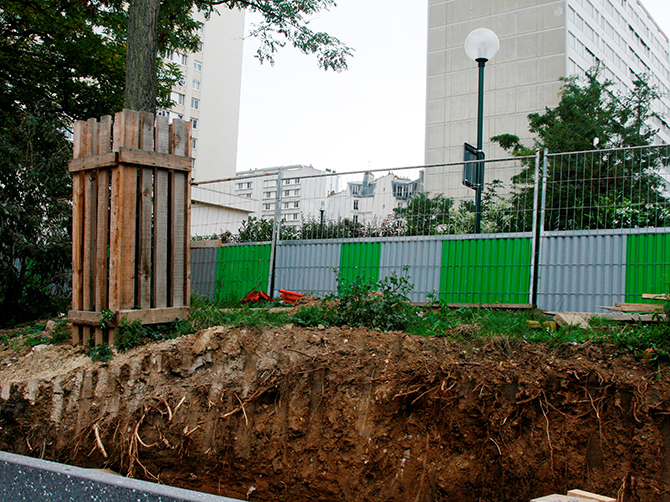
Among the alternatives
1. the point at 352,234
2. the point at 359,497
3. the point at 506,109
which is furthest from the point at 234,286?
the point at 506,109

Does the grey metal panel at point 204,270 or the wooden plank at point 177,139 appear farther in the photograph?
the grey metal panel at point 204,270

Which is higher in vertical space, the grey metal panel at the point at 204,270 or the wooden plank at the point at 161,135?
the wooden plank at the point at 161,135

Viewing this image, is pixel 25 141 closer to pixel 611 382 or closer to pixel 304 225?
pixel 304 225

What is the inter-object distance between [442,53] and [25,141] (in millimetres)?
62620

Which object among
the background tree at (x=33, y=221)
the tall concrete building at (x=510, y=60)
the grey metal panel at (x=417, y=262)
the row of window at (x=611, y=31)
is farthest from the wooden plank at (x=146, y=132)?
the row of window at (x=611, y=31)

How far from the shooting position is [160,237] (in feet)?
18.9

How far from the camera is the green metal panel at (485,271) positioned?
24.2 ft

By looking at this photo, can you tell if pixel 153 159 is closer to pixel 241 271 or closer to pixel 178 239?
pixel 178 239

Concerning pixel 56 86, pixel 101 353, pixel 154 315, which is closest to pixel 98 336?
pixel 101 353

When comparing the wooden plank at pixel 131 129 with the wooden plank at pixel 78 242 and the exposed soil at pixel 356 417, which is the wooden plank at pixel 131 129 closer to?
the wooden plank at pixel 78 242

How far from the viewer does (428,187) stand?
8.60 metres

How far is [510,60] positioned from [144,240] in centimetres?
6122

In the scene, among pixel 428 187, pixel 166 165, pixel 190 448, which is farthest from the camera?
pixel 428 187

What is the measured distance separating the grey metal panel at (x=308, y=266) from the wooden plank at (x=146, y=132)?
371 centimetres
